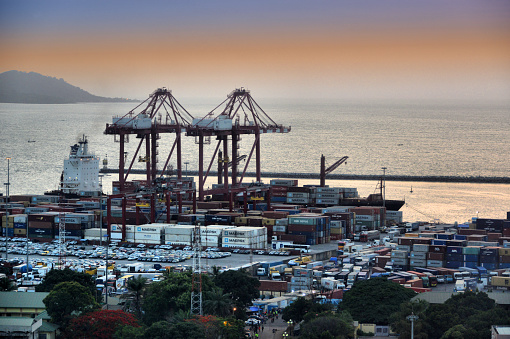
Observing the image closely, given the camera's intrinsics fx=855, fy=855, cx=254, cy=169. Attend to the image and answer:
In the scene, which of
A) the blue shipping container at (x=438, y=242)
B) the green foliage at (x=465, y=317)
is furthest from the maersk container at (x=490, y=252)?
the green foliage at (x=465, y=317)

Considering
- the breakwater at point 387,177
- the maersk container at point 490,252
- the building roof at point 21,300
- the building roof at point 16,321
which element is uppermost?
the breakwater at point 387,177

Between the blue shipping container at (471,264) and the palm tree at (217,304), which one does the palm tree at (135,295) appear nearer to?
the palm tree at (217,304)

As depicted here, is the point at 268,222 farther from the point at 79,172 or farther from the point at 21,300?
the point at 79,172

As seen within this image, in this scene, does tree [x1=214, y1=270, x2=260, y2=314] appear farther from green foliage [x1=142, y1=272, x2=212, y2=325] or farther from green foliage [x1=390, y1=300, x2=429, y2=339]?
green foliage [x1=390, y1=300, x2=429, y2=339]

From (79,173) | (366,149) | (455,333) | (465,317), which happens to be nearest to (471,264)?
(465,317)

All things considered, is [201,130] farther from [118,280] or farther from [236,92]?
[118,280]

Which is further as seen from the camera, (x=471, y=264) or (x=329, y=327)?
(x=471, y=264)
